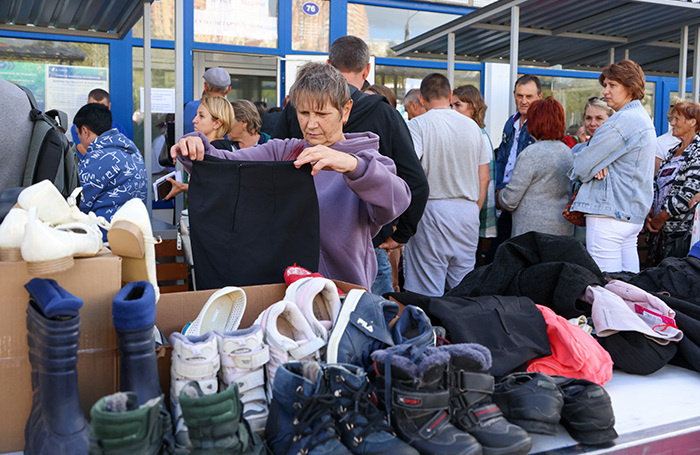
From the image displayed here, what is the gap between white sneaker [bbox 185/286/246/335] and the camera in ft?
5.14

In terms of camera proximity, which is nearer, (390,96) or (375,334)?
(375,334)

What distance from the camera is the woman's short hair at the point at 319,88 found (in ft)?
7.23

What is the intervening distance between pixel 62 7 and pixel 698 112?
5.09 metres

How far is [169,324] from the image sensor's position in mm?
1684

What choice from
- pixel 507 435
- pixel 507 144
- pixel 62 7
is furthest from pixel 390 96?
pixel 507 435

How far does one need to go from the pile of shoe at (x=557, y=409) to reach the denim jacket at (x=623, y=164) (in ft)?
8.56

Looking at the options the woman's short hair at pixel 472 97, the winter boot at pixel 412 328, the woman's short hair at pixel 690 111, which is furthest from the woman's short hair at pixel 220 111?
the woman's short hair at pixel 690 111

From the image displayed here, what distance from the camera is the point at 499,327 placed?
5.95ft

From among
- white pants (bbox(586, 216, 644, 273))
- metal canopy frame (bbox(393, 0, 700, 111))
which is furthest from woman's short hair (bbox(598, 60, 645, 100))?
metal canopy frame (bbox(393, 0, 700, 111))

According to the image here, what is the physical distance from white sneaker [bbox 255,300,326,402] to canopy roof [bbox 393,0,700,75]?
4.77 meters

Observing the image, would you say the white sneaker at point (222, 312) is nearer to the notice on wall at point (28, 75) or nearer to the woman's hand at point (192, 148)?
the woman's hand at point (192, 148)

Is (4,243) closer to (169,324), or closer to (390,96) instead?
(169,324)

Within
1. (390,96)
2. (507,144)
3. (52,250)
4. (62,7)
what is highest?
(62,7)

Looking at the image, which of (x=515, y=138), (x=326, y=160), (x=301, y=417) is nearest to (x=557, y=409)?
(x=301, y=417)
